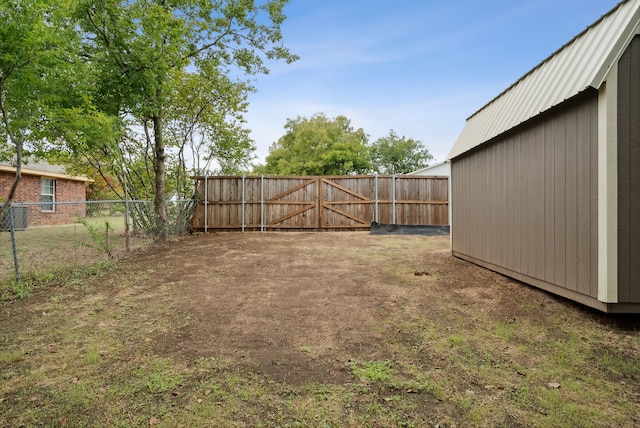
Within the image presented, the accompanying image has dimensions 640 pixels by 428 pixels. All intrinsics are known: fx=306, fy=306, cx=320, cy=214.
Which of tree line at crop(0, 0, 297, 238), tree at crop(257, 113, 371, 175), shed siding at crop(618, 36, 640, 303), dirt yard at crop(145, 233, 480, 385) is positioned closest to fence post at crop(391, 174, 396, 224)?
dirt yard at crop(145, 233, 480, 385)

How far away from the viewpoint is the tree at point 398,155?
32.6 meters

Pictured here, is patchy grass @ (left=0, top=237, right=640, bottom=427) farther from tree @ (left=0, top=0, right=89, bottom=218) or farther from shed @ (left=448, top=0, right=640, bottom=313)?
tree @ (left=0, top=0, right=89, bottom=218)

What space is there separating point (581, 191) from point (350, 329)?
2.74 meters

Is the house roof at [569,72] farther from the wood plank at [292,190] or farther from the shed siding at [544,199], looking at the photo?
the wood plank at [292,190]

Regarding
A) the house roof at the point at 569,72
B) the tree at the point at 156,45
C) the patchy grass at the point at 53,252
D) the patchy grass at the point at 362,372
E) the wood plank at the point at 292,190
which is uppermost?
the tree at the point at 156,45

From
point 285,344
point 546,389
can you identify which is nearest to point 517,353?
point 546,389

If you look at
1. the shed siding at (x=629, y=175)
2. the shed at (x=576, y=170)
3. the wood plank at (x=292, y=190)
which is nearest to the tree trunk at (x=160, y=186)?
the wood plank at (x=292, y=190)

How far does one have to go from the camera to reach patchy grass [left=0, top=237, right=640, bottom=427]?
1.70 meters

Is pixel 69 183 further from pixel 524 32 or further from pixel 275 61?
pixel 524 32

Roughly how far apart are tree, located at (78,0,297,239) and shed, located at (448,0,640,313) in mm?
6961

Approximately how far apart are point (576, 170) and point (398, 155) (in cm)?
3049

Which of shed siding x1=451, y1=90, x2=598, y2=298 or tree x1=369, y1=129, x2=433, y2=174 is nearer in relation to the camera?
shed siding x1=451, y1=90, x2=598, y2=298

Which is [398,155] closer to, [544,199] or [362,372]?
[544,199]

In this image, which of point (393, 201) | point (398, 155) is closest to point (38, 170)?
point (393, 201)
